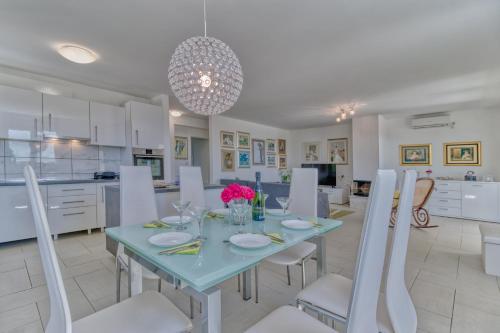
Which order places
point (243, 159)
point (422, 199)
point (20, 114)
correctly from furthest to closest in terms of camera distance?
point (243, 159)
point (422, 199)
point (20, 114)

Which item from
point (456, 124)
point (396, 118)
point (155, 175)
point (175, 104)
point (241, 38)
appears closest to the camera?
point (241, 38)

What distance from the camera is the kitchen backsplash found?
3.35 m

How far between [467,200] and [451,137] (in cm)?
151

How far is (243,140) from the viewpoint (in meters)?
6.56

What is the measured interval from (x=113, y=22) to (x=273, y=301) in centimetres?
278

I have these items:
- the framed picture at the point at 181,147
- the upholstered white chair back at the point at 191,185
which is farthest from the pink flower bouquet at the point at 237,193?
the framed picture at the point at 181,147

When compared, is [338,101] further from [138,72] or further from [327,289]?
[327,289]

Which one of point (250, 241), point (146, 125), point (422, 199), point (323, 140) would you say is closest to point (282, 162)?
point (323, 140)

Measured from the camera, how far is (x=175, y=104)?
481 centimetres

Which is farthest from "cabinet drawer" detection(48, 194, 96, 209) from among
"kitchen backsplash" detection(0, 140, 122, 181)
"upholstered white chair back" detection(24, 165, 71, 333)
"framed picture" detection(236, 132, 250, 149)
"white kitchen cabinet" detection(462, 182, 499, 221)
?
"white kitchen cabinet" detection(462, 182, 499, 221)

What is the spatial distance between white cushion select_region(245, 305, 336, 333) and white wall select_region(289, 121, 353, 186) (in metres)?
6.48

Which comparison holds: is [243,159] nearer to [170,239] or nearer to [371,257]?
[170,239]

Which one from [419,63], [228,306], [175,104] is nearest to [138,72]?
[175,104]

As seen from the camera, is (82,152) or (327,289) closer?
(327,289)
